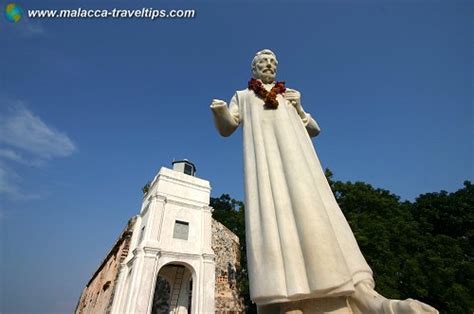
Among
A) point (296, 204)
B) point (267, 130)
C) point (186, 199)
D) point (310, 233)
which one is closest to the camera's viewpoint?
point (310, 233)

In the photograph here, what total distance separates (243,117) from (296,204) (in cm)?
111

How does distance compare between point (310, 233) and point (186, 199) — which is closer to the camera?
point (310, 233)

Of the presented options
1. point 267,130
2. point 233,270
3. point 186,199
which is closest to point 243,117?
point 267,130

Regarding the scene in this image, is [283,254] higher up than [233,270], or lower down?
lower down

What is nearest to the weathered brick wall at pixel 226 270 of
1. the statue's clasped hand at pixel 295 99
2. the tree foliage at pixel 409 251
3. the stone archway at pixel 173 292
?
the tree foliage at pixel 409 251

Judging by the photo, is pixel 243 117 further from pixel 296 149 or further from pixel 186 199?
pixel 186 199

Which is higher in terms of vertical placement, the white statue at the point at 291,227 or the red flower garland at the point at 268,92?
the red flower garland at the point at 268,92

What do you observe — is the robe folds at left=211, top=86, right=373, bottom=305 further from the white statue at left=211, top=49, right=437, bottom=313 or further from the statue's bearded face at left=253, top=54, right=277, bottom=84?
the statue's bearded face at left=253, top=54, right=277, bottom=84

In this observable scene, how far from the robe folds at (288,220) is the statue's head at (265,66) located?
0.47 m

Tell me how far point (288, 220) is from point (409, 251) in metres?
15.0

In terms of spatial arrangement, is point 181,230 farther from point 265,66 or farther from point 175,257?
point 265,66

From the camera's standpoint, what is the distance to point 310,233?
1.56 metres

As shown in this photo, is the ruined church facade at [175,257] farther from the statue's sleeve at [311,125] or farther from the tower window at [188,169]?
the statue's sleeve at [311,125]

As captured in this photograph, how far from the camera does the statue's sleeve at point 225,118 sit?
2.30 meters
